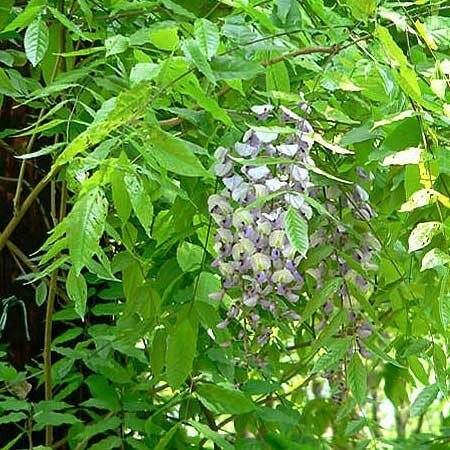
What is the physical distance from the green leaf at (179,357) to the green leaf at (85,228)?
0.92ft

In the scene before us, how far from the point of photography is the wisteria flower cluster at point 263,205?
86cm

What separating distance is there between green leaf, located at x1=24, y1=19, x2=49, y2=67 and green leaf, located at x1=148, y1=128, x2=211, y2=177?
8.2 inches

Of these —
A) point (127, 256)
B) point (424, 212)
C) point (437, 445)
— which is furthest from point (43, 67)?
point (437, 445)

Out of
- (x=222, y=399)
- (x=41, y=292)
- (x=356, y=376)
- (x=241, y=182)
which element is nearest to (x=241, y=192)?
(x=241, y=182)

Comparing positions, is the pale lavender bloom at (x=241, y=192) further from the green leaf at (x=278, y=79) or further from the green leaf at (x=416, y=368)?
the green leaf at (x=416, y=368)

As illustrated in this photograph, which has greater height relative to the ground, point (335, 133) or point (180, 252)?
point (335, 133)

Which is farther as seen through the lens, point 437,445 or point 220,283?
point 437,445

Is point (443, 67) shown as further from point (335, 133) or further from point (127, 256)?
point (127, 256)

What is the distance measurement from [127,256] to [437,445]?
52cm

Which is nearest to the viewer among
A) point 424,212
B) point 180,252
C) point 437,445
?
point 424,212

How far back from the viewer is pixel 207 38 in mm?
799

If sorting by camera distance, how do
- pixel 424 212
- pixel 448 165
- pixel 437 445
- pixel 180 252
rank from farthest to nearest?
pixel 437 445 < pixel 180 252 < pixel 424 212 < pixel 448 165

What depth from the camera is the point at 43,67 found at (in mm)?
1148

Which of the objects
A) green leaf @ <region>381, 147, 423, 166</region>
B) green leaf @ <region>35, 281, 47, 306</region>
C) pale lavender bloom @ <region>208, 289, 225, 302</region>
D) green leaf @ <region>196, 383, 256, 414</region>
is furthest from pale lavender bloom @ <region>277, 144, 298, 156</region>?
green leaf @ <region>35, 281, 47, 306</region>
